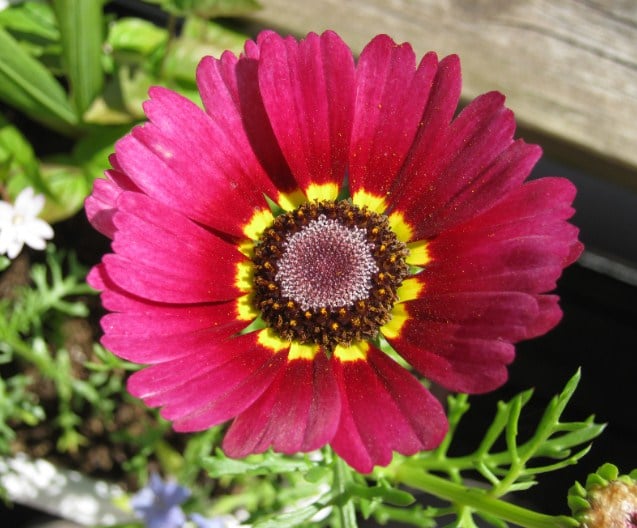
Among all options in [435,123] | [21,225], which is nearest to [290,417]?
[435,123]

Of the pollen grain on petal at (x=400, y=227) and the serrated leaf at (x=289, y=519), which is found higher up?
the pollen grain on petal at (x=400, y=227)

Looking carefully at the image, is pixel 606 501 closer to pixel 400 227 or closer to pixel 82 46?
pixel 400 227

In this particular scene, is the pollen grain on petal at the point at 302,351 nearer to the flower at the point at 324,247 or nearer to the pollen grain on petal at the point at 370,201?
the flower at the point at 324,247

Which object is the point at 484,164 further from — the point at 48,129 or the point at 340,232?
the point at 48,129

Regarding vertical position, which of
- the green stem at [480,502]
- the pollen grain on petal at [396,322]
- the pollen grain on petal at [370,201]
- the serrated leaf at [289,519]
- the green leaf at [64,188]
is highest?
the pollen grain on petal at [370,201]

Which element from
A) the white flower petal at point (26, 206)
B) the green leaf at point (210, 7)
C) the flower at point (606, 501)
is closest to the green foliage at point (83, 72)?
the green leaf at point (210, 7)

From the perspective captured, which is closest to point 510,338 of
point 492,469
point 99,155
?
point 492,469
